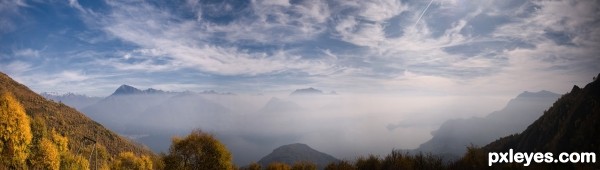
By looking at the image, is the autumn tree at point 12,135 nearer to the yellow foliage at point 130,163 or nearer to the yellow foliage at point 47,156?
the yellow foliage at point 47,156

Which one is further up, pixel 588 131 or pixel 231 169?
pixel 588 131

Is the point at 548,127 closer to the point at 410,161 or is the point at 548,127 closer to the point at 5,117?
the point at 410,161

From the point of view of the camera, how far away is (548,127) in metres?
104

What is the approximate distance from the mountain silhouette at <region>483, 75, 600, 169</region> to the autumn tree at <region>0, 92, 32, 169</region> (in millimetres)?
85887

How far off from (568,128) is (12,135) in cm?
11294

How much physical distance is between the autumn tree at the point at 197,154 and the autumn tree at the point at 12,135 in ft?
94.6

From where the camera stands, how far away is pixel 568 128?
90062mm

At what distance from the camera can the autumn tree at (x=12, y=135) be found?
→ 68375 millimetres

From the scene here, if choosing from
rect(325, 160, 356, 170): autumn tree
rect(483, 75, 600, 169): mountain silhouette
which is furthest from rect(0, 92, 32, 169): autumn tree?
rect(483, 75, 600, 169): mountain silhouette

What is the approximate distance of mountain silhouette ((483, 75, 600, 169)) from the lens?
77.2 m

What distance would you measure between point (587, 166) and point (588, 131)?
59122 millimetres

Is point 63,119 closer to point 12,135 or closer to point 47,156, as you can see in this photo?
point 47,156

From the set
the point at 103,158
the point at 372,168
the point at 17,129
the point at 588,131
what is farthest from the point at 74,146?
the point at 588,131

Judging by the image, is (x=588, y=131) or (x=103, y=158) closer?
(x=588, y=131)
